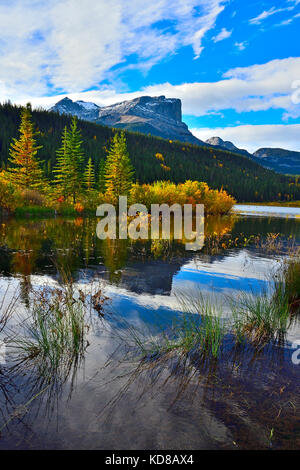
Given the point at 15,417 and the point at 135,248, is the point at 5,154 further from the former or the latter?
the point at 15,417

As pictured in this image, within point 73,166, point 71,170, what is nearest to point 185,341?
point 71,170

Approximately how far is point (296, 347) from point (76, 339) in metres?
4.14

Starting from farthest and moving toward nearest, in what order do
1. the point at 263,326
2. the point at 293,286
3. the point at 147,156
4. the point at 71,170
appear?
the point at 147,156 < the point at 71,170 < the point at 293,286 < the point at 263,326

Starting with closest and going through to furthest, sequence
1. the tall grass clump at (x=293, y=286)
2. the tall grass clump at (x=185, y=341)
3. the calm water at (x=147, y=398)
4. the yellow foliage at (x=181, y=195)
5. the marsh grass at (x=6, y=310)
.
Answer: the calm water at (x=147, y=398)
the marsh grass at (x=6, y=310)
the tall grass clump at (x=185, y=341)
the tall grass clump at (x=293, y=286)
the yellow foliage at (x=181, y=195)

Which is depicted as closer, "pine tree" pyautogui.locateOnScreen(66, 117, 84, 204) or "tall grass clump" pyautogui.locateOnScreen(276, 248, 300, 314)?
"tall grass clump" pyautogui.locateOnScreen(276, 248, 300, 314)

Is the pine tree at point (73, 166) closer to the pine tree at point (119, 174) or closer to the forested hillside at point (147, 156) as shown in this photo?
the pine tree at point (119, 174)

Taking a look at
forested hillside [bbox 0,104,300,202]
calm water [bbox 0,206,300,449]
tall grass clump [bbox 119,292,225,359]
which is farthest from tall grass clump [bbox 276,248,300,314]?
forested hillside [bbox 0,104,300,202]

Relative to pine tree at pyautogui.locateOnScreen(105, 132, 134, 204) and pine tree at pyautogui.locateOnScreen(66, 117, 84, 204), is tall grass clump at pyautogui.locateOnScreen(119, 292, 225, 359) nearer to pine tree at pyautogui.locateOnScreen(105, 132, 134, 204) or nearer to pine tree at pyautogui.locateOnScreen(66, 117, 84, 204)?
pine tree at pyautogui.locateOnScreen(66, 117, 84, 204)

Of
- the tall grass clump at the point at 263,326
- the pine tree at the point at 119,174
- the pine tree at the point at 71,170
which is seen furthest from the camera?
the pine tree at the point at 119,174

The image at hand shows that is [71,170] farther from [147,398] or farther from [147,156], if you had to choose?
[147,156]

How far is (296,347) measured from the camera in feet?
18.3

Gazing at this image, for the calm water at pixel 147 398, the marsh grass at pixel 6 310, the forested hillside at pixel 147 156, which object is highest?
the forested hillside at pixel 147 156

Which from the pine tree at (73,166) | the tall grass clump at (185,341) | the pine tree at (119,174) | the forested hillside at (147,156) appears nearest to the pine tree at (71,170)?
the pine tree at (73,166)
